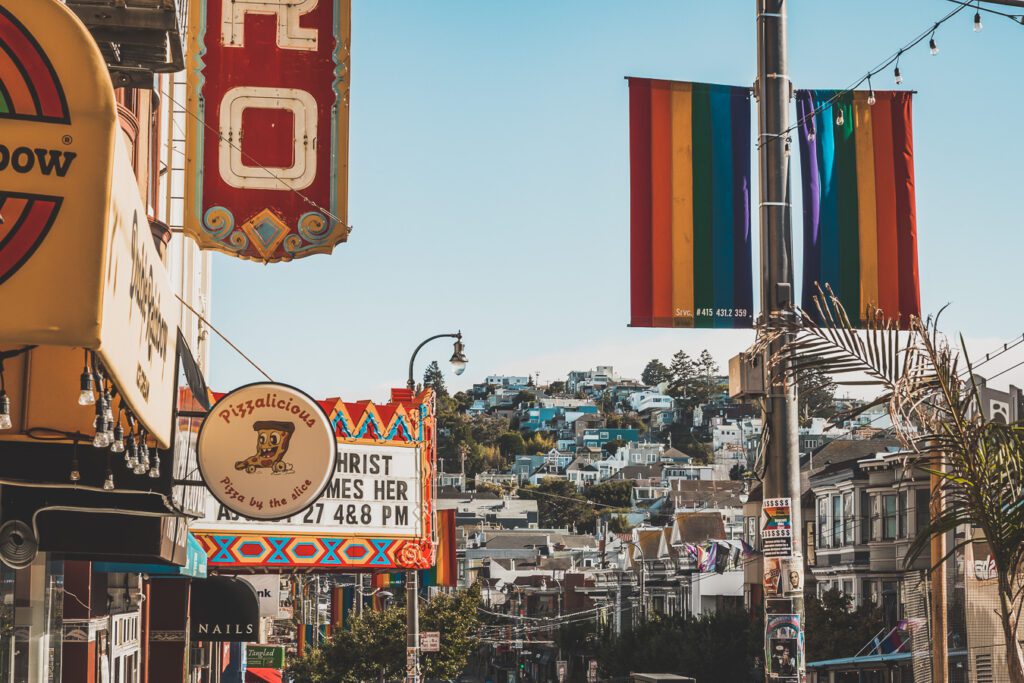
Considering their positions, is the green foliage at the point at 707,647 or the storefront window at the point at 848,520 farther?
the green foliage at the point at 707,647

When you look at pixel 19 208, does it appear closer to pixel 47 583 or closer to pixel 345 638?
pixel 47 583

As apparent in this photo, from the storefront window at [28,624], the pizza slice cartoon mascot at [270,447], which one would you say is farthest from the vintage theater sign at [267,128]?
the storefront window at [28,624]

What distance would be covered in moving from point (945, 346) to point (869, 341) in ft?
1.50

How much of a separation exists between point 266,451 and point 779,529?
4276 mm

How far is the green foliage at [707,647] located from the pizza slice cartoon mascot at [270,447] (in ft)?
171

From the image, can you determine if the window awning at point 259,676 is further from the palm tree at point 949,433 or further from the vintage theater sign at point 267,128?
the palm tree at point 949,433

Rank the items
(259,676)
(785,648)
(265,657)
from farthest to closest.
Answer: (265,657), (259,676), (785,648)

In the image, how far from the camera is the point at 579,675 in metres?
101

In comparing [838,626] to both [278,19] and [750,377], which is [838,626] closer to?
[278,19]

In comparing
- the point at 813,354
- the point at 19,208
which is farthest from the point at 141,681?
the point at 19,208

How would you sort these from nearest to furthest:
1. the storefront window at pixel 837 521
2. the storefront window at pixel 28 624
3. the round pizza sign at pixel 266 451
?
the round pizza sign at pixel 266 451, the storefront window at pixel 28 624, the storefront window at pixel 837 521

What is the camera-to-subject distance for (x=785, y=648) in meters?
10.4

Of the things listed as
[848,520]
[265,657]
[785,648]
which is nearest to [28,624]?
[785,648]

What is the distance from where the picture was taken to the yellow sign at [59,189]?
16.0 ft
